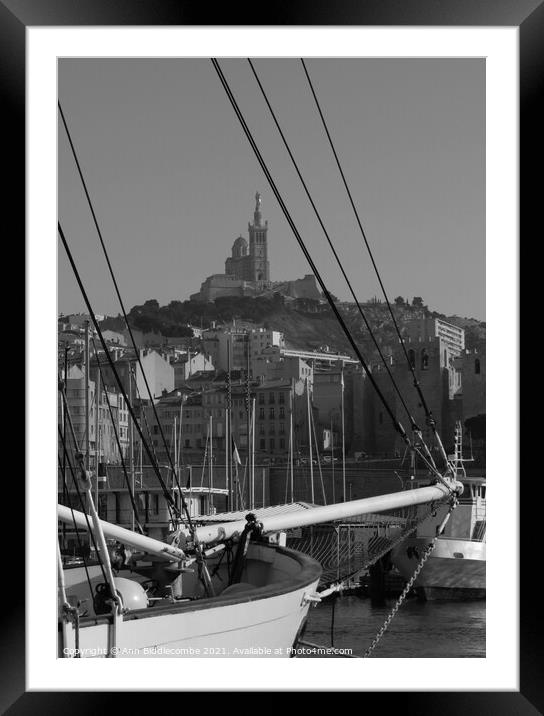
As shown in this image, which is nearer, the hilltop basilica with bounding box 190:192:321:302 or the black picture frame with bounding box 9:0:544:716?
the black picture frame with bounding box 9:0:544:716

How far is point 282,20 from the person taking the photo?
421 centimetres

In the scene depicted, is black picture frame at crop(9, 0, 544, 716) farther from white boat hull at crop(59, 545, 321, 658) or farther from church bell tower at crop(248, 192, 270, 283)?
church bell tower at crop(248, 192, 270, 283)

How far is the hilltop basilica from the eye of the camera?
Result: 3872 cm

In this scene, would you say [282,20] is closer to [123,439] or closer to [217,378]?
[123,439]

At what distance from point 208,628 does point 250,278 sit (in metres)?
42.5

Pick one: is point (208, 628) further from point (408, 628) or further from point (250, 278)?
point (250, 278)

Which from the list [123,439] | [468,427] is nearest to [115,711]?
[123,439]

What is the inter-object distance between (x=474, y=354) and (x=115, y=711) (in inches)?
1318

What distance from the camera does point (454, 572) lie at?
15867mm

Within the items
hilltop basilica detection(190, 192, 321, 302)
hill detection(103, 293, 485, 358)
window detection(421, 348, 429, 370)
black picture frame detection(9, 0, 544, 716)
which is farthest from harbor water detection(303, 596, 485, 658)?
window detection(421, 348, 429, 370)

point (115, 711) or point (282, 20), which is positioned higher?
point (282, 20)

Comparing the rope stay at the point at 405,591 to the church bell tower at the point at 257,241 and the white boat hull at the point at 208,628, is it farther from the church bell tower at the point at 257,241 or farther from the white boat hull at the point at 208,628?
the church bell tower at the point at 257,241

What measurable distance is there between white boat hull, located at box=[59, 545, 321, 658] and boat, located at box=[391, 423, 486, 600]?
989 centimetres

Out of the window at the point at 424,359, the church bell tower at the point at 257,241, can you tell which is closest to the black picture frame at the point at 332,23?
the church bell tower at the point at 257,241
